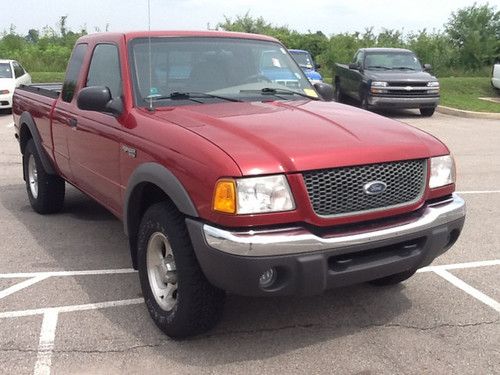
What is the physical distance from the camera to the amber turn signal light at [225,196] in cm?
293

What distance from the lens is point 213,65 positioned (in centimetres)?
435

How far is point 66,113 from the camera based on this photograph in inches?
198

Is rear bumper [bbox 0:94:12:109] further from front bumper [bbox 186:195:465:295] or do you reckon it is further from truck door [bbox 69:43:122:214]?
front bumper [bbox 186:195:465:295]

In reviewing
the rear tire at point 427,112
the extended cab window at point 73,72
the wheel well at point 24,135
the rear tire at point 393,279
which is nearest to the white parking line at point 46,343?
the extended cab window at point 73,72

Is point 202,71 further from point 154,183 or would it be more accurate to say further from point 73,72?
point 73,72

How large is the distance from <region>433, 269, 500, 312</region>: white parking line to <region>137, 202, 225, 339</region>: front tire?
192 centimetres

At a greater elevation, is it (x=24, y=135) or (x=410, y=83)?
(x=410, y=83)

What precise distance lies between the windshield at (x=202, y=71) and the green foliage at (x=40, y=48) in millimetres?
22972

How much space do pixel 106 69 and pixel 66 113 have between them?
2.33 ft

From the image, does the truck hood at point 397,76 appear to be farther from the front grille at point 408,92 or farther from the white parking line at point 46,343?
the white parking line at point 46,343

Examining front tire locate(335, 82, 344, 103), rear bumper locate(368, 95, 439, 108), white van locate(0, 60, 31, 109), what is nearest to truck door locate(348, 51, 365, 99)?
rear bumper locate(368, 95, 439, 108)

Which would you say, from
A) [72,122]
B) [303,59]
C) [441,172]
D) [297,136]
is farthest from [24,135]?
[303,59]

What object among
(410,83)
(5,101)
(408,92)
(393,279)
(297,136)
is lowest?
(393,279)

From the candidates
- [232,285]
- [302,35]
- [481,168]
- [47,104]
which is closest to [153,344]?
[232,285]
